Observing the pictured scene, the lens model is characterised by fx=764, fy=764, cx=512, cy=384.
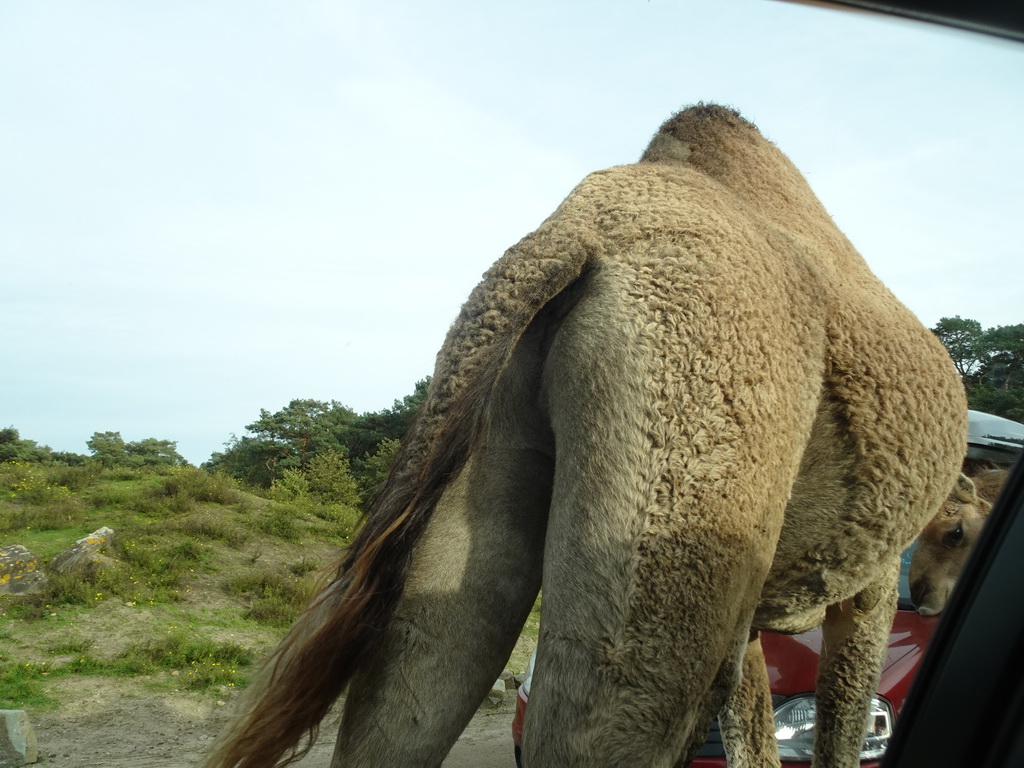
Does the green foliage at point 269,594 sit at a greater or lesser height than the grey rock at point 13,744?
greater

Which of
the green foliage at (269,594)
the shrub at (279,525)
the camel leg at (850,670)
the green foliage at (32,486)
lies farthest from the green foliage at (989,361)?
the green foliage at (32,486)

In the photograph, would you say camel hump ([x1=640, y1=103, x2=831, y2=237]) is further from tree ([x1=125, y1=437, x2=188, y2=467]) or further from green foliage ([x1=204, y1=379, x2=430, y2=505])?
tree ([x1=125, y1=437, x2=188, y2=467])

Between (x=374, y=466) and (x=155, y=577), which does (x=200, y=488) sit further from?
(x=374, y=466)

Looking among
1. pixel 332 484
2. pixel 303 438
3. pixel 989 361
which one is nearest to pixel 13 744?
pixel 989 361

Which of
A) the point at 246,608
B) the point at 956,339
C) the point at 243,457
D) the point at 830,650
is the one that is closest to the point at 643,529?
the point at 830,650

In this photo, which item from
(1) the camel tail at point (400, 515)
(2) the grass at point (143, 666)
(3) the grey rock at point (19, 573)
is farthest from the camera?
(3) the grey rock at point (19, 573)

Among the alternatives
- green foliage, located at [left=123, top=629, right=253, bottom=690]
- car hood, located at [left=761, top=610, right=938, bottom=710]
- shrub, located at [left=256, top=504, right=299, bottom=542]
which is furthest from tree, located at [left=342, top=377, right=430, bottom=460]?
car hood, located at [left=761, top=610, right=938, bottom=710]

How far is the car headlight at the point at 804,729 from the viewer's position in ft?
12.1

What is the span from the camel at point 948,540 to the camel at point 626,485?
43.0 inches

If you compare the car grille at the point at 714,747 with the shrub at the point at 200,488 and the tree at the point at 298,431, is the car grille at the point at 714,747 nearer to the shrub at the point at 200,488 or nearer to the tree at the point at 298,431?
the shrub at the point at 200,488

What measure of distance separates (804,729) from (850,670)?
0.70 metres

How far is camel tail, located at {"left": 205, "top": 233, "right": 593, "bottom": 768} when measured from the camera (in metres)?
2.08

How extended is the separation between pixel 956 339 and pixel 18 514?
11.8 metres

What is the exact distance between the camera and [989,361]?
4.14 m
